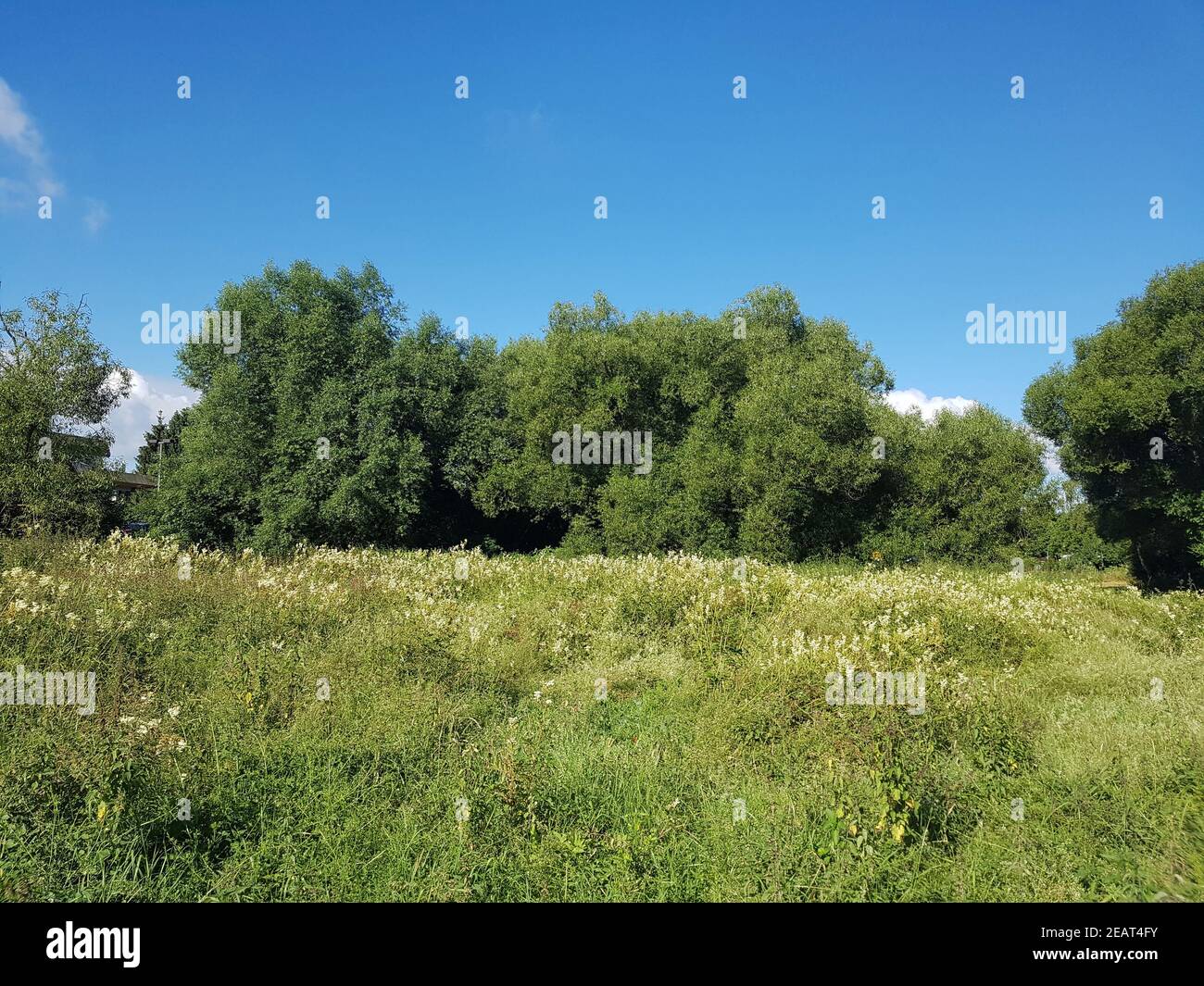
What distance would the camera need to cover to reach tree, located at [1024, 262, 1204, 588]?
2345 centimetres

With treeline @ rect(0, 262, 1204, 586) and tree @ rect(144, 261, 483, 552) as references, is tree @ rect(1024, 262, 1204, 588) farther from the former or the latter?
tree @ rect(144, 261, 483, 552)

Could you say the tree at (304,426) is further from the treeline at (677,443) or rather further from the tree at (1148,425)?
the tree at (1148,425)

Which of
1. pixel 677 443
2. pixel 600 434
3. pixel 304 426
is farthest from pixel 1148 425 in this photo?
pixel 304 426

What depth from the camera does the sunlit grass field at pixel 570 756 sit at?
178 inches

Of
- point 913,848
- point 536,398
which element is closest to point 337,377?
point 536,398

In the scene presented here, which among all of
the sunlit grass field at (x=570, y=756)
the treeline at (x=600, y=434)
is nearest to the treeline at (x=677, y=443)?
the treeline at (x=600, y=434)

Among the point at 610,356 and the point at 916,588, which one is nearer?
the point at 916,588

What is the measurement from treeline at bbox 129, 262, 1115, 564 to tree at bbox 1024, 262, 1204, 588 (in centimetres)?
169

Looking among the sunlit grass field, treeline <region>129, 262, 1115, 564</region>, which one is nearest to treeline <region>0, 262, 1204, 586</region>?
treeline <region>129, 262, 1115, 564</region>

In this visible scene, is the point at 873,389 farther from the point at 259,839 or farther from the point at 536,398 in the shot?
the point at 259,839

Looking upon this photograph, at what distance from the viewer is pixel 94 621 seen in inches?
320

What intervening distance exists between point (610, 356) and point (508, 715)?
21716 millimetres
